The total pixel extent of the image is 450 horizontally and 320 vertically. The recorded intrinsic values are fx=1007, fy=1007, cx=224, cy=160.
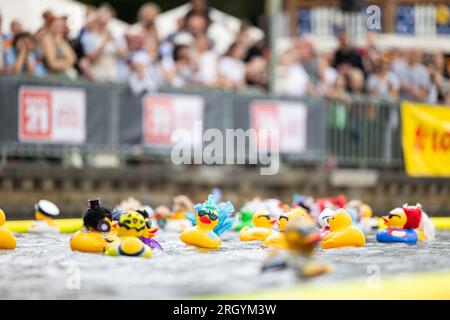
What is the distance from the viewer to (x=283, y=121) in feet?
51.4

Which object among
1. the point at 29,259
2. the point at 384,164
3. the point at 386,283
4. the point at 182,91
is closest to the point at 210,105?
the point at 182,91

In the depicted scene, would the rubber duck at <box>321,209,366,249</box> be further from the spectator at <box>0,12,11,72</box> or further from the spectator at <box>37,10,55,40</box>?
the spectator at <box>0,12,11,72</box>

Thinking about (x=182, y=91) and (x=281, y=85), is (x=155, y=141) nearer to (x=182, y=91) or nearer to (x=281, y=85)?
(x=182, y=91)

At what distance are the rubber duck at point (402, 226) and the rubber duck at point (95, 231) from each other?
2.89 m

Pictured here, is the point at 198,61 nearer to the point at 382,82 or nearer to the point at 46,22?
the point at 46,22

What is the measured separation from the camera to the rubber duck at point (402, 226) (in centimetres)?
976

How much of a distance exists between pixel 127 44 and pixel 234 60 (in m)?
1.96

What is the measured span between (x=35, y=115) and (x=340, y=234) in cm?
626

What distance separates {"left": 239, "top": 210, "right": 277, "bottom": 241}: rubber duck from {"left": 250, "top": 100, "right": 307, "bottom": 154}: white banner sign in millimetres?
5202

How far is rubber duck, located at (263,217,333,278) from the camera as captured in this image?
208 inches
